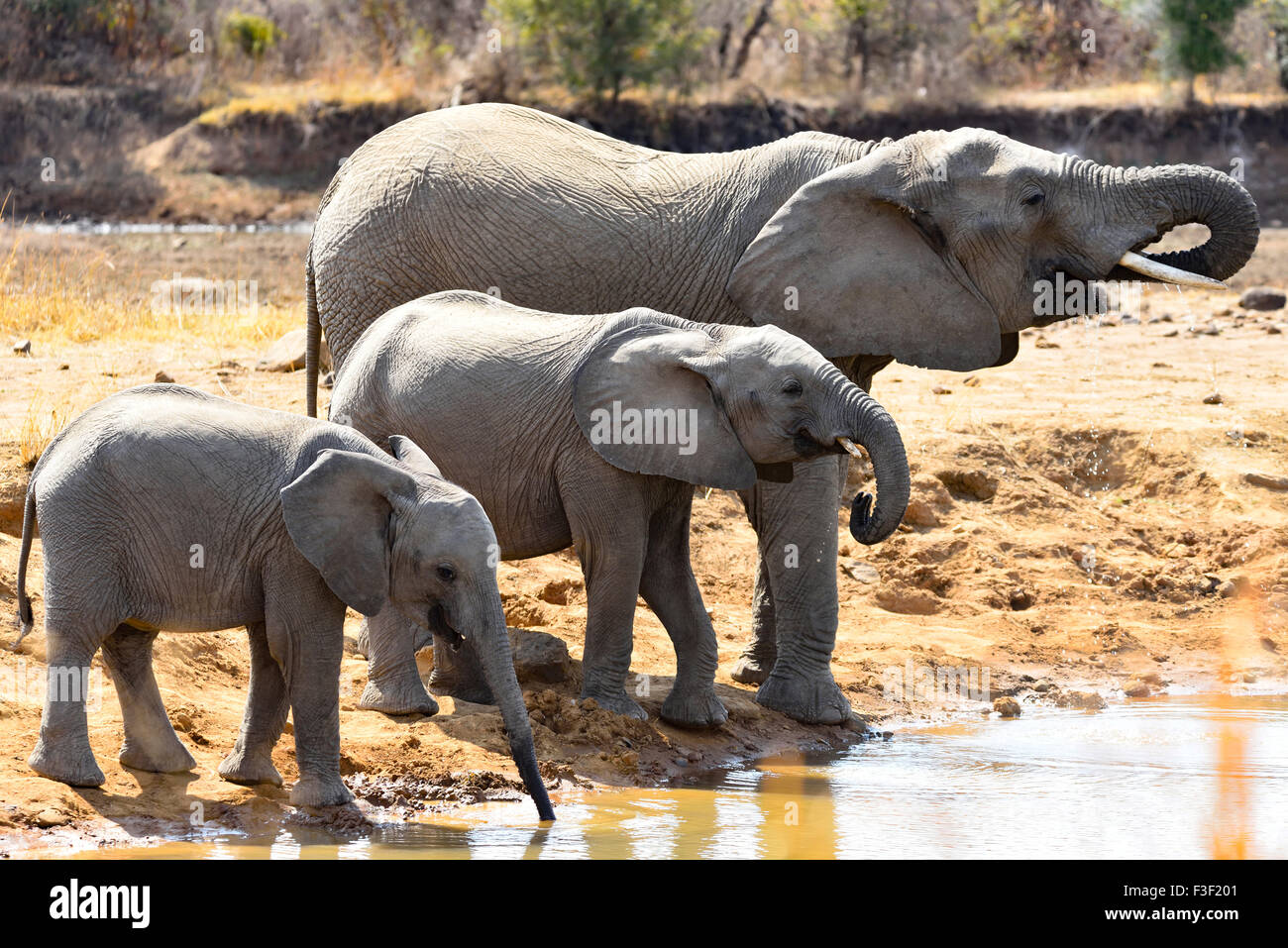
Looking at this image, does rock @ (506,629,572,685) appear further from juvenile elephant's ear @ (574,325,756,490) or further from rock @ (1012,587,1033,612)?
rock @ (1012,587,1033,612)

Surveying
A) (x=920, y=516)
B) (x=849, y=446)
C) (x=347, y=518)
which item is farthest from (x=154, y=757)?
(x=920, y=516)

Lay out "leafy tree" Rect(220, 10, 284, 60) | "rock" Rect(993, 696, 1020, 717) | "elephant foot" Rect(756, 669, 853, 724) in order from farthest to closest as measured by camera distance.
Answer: "leafy tree" Rect(220, 10, 284, 60)
"rock" Rect(993, 696, 1020, 717)
"elephant foot" Rect(756, 669, 853, 724)

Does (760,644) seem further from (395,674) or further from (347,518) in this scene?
(347,518)

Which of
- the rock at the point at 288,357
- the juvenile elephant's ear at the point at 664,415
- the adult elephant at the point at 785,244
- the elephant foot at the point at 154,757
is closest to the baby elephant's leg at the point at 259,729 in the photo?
the elephant foot at the point at 154,757

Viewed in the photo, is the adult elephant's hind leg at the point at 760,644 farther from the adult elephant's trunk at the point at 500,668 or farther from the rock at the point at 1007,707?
the adult elephant's trunk at the point at 500,668

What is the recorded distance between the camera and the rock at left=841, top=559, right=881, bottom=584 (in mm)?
9977

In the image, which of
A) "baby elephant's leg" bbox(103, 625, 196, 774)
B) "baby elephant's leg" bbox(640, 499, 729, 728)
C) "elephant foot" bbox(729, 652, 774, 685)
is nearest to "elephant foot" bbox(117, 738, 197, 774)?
"baby elephant's leg" bbox(103, 625, 196, 774)

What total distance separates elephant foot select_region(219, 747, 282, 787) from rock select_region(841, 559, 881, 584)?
14.0 feet

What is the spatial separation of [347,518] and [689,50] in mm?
22637

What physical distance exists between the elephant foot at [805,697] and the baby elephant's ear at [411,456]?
221 cm

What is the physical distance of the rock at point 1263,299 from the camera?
16.2 meters

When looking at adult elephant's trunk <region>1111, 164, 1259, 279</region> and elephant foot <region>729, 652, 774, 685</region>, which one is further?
elephant foot <region>729, 652, 774, 685</region>

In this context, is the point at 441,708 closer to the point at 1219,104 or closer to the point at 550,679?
the point at 550,679
